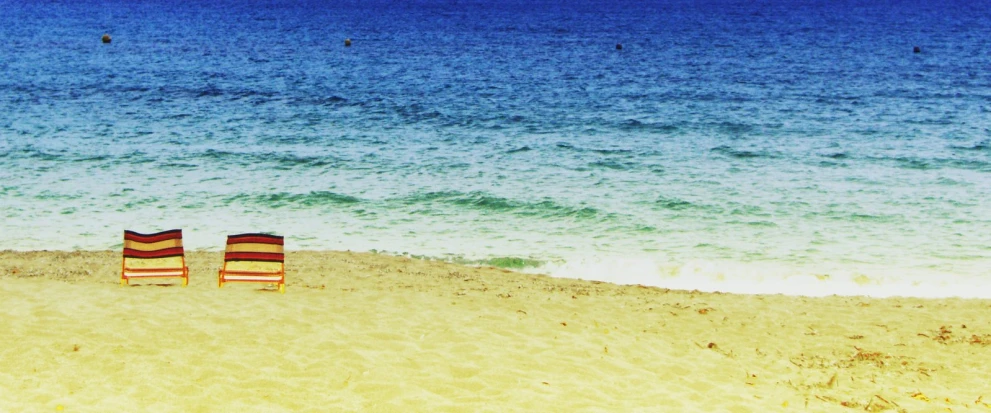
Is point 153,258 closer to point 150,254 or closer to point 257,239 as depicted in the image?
point 150,254

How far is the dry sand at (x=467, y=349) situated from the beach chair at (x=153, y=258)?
0.25 metres

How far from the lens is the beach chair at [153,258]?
37.8 feet

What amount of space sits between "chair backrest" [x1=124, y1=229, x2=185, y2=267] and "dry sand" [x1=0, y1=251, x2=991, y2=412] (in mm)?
378

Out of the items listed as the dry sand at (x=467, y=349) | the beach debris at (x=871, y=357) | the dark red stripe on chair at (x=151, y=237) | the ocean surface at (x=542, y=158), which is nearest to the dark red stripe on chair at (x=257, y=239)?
the dry sand at (x=467, y=349)

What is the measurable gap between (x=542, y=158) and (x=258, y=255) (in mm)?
12884

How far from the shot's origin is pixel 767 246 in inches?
615

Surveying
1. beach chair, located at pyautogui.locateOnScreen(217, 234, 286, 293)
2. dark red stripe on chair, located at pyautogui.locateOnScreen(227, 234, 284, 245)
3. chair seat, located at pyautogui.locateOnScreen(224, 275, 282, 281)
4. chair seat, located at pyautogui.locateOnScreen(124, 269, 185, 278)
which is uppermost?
dark red stripe on chair, located at pyautogui.locateOnScreen(227, 234, 284, 245)

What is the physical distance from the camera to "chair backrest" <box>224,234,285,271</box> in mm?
11602

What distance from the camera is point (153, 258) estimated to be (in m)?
11.6

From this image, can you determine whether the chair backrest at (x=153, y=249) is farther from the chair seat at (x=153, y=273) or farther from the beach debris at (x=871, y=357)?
the beach debris at (x=871, y=357)

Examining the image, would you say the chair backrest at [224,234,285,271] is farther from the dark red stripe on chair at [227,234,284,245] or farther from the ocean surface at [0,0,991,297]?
the ocean surface at [0,0,991,297]

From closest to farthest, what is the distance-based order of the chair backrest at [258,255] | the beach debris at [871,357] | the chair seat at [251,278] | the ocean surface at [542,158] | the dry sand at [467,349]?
1. the dry sand at [467,349]
2. the beach debris at [871,357]
3. the chair seat at [251,278]
4. the chair backrest at [258,255]
5. the ocean surface at [542,158]

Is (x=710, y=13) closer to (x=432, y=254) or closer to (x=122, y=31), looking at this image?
(x=122, y=31)

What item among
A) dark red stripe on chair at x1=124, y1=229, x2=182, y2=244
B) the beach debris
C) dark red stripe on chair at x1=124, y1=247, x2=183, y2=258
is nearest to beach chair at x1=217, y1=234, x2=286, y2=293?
dark red stripe on chair at x1=124, y1=247, x2=183, y2=258
